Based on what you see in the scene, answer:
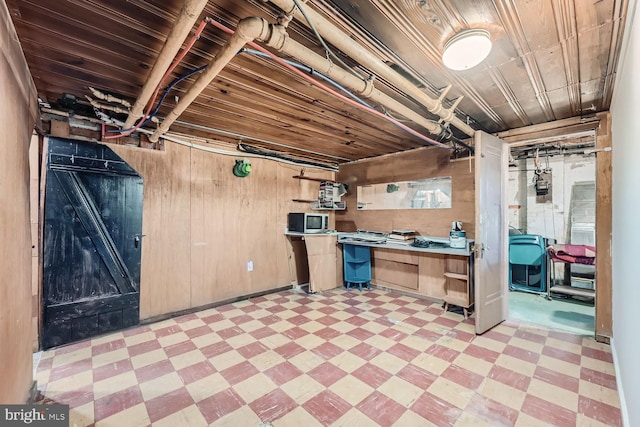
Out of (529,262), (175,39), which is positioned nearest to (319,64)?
(175,39)

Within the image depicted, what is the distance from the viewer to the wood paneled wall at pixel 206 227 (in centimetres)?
317

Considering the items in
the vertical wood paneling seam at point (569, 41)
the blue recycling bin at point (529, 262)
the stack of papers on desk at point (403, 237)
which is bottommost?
the blue recycling bin at point (529, 262)

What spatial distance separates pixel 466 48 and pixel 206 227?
3443 mm

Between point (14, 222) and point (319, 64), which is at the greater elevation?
point (319, 64)

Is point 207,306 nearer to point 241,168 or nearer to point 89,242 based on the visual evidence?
point 89,242

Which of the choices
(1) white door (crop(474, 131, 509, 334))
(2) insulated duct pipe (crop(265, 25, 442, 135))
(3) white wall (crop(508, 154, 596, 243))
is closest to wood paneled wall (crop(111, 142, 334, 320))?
(2) insulated duct pipe (crop(265, 25, 442, 135))

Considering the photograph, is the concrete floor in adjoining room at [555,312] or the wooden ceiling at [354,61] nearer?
the wooden ceiling at [354,61]

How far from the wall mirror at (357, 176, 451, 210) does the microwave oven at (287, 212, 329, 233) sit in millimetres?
903

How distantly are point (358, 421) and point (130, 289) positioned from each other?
2808 mm

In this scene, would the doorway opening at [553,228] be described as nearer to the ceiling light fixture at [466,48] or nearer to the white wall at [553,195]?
the white wall at [553,195]

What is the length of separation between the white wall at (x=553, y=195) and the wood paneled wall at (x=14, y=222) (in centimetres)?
686

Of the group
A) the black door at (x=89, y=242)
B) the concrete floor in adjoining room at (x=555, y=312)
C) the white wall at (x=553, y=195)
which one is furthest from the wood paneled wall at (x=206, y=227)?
the white wall at (x=553, y=195)

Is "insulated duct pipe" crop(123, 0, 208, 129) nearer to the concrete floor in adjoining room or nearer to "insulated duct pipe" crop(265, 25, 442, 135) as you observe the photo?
"insulated duct pipe" crop(265, 25, 442, 135)

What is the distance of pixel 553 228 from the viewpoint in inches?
195
